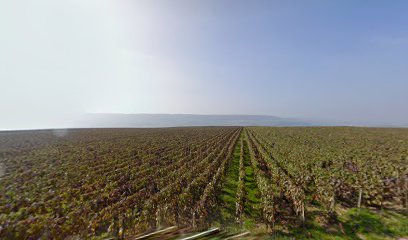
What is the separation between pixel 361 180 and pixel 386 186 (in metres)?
1.21

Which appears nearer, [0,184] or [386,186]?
[386,186]

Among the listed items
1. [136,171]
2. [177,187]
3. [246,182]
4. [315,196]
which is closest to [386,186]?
[315,196]

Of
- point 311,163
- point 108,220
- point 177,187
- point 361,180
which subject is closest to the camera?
point 108,220

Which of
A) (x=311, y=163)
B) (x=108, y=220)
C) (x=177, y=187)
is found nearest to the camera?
(x=108, y=220)

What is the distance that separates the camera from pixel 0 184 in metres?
12.6

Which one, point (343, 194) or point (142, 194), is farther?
point (142, 194)

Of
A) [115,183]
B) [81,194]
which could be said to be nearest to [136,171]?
[115,183]

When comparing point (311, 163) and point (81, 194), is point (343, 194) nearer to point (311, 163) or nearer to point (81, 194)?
point (311, 163)

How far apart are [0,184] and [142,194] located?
1096 centimetres

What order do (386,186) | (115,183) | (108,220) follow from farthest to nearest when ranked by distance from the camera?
(115,183)
(386,186)
(108,220)

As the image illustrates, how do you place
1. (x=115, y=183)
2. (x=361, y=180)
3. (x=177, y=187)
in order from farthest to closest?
(x=115, y=183) → (x=177, y=187) → (x=361, y=180)

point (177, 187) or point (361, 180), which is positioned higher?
point (361, 180)

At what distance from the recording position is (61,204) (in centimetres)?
973

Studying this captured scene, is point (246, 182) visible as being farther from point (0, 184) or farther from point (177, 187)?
point (0, 184)
